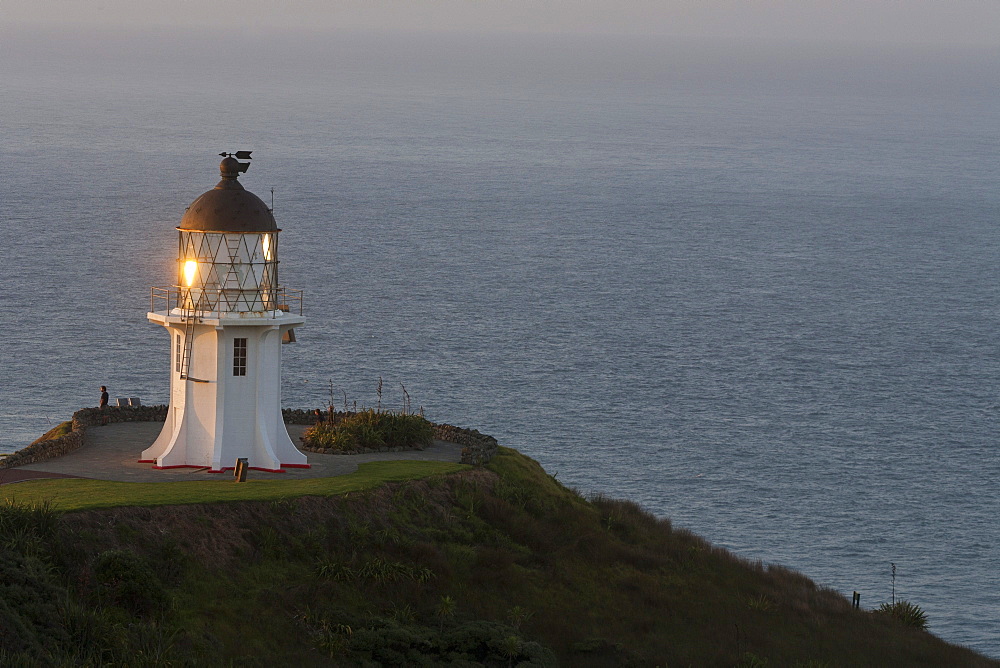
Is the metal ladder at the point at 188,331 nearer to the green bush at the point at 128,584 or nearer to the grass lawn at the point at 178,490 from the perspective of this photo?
the grass lawn at the point at 178,490

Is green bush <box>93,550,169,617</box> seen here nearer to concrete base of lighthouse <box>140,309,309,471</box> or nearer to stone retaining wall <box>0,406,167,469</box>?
stone retaining wall <box>0,406,167,469</box>

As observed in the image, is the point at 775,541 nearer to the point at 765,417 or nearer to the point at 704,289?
the point at 765,417

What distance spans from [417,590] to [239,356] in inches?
327

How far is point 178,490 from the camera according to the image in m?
32.3

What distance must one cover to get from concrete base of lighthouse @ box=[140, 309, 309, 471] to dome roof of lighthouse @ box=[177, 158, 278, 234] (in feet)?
6.88

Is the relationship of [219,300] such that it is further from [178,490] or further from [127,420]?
[127,420]

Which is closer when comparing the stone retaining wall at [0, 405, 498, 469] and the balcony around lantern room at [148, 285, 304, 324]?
the stone retaining wall at [0, 405, 498, 469]

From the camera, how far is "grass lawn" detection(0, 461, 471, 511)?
1204 inches

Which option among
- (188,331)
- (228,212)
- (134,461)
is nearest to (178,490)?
(134,461)

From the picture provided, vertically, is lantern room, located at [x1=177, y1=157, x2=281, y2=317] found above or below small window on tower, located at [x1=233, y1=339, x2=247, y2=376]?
above

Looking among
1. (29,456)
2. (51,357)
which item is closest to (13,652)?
(29,456)

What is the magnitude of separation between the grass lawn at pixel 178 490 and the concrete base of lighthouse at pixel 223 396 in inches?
57.2

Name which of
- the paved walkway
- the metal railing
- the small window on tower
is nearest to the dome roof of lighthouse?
the metal railing

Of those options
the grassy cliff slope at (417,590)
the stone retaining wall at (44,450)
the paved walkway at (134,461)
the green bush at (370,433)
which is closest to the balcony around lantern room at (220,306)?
the paved walkway at (134,461)
